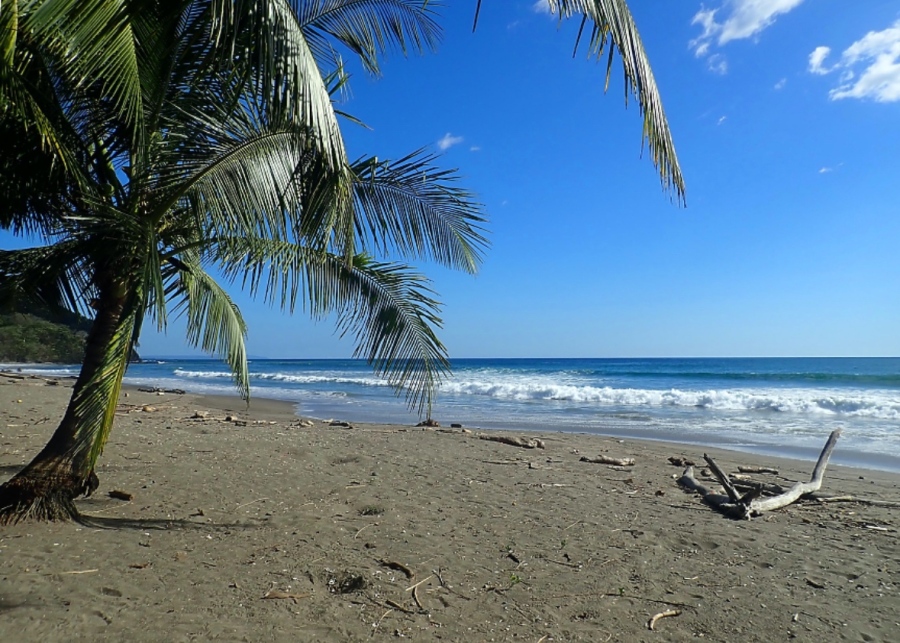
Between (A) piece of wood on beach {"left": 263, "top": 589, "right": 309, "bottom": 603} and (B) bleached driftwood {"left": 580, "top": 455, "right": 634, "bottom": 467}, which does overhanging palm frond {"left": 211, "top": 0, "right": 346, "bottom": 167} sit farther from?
(B) bleached driftwood {"left": 580, "top": 455, "right": 634, "bottom": 467}

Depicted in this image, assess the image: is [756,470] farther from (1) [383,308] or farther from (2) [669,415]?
(2) [669,415]

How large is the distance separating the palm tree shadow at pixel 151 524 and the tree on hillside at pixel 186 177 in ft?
0.65

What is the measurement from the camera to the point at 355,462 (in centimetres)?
693

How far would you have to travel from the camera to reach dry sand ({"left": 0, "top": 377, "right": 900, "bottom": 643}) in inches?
122

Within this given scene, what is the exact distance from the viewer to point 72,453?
4.22 meters

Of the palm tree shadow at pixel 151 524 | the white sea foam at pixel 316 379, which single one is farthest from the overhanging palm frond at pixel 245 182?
the white sea foam at pixel 316 379

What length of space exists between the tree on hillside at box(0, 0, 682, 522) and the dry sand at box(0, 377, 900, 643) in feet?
2.82

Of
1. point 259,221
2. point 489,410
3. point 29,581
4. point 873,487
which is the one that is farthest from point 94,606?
point 489,410

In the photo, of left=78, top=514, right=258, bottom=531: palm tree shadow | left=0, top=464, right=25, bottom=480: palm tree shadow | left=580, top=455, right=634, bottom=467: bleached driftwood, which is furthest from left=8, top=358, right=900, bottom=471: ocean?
left=0, top=464, right=25, bottom=480: palm tree shadow

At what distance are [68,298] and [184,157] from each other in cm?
225

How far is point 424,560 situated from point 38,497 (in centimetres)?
264

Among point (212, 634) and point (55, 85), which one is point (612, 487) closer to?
point (212, 634)

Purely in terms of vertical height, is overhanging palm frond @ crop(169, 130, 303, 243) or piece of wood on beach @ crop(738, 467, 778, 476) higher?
overhanging palm frond @ crop(169, 130, 303, 243)

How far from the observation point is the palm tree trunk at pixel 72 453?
Answer: 399 cm
